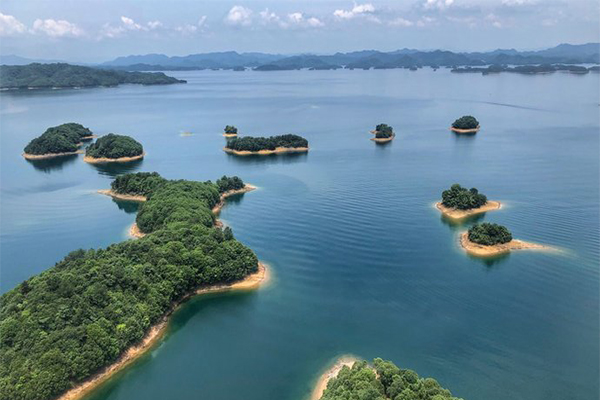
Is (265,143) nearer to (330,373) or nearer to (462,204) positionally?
(462,204)

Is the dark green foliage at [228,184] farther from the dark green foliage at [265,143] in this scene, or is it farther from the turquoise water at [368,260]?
the dark green foliage at [265,143]

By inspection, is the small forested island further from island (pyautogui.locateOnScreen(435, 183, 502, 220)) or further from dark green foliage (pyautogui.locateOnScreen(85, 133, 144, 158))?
island (pyautogui.locateOnScreen(435, 183, 502, 220))

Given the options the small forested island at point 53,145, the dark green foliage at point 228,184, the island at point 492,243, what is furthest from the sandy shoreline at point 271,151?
the island at point 492,243

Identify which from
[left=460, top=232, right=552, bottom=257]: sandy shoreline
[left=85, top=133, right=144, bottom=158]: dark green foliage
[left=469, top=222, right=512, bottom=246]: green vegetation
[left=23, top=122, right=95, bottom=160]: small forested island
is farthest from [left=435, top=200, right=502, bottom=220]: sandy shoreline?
[left=23, top=122, right=95, bottom=160]: small forested island

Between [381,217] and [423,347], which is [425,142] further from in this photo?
[423,347]

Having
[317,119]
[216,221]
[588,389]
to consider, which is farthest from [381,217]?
[317,119]

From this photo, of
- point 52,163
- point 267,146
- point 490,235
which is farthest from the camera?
point 267,146

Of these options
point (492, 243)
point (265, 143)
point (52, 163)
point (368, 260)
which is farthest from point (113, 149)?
point (492, 243)

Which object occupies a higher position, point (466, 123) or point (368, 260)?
point (466, 123)
